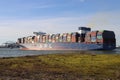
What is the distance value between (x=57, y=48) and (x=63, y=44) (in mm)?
7300

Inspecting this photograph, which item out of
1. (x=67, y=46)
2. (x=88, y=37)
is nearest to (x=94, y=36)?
(x=88, y=37)

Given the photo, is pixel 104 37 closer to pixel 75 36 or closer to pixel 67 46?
pixel 75 36

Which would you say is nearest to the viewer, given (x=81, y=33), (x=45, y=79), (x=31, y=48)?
(x=45, y=79)

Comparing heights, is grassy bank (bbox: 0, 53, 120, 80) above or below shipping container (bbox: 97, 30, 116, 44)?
below

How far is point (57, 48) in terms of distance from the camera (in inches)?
6668

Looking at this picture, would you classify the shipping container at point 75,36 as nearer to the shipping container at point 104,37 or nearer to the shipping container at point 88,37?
the shipping container at point 88,37

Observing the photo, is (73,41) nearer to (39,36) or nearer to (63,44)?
(63,44)

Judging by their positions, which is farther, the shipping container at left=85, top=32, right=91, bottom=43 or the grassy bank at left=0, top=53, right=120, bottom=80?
the shipping container at left=85, top=32, right=91, bottom=43

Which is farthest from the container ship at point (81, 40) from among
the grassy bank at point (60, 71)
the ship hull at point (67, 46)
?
the grassy bank at point (60, 71)

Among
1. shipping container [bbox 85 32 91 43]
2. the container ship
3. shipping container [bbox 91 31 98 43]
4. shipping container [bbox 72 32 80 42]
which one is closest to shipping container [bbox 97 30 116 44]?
the container ship

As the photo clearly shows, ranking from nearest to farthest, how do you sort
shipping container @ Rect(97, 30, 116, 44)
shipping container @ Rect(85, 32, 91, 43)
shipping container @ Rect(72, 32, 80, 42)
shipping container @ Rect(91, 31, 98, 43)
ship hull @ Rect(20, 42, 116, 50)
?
ship hull @ Rect(20, 42, 116, 50) → shipping container @ Rect(97, 30, 116, 44) → shipping container @ Rect(91, 31, 98, 43) → shipping container @ Rect(85, 32, 91, 43) → shipping container @ Rect(72, 32, 80, 42)

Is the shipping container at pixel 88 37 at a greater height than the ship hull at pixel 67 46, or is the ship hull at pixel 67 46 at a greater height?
the shipping container at pixel 88 37

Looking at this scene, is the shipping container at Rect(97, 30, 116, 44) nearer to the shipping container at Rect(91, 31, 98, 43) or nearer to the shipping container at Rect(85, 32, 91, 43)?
the shipping container at Rect(91, 31, 98, 43)

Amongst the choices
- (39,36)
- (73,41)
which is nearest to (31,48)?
(39,36)
